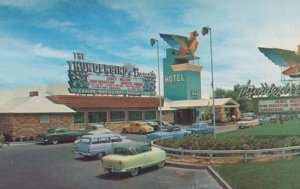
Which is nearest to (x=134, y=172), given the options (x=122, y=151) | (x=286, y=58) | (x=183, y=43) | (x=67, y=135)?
(x=122, y=151)

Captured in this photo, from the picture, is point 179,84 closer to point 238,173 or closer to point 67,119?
point 67,119

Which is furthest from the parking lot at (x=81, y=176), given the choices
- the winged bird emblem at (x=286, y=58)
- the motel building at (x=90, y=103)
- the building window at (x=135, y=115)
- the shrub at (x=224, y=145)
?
the building window at (x=135, y=115)

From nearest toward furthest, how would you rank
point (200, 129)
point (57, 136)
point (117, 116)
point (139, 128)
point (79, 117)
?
point (57, 136)
point (200, 129)
point (139, 128)
point (79, 117)
point (117, 116)

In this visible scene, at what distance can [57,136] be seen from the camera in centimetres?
3828

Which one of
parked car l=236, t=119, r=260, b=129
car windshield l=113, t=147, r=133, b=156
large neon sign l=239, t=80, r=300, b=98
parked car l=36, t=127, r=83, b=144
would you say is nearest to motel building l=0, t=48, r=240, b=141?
parked car l=36, t=127, r=83, b=144

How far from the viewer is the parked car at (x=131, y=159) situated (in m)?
20.0

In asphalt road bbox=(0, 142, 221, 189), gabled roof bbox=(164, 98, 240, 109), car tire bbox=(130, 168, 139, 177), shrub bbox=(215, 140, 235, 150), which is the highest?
gabled roof bbox=(164, 98, 240, 109)

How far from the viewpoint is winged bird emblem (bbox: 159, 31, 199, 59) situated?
262ft

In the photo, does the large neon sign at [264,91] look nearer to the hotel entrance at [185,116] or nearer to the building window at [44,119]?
the building window at [44,119]

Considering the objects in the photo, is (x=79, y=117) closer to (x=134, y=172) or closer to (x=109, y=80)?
(x=109, y=80)

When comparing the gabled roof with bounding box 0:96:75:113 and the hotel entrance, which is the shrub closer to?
the gabled roof with bounding box 0:96:75:113

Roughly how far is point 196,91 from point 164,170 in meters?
59.9

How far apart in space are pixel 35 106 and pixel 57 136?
804cm

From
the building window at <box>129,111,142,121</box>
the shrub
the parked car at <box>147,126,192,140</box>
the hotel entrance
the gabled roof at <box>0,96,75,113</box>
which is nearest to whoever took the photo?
the shrub
